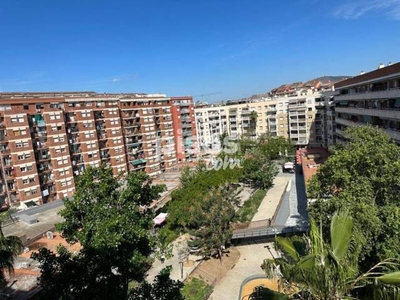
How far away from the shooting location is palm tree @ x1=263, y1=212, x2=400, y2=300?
5648 mm

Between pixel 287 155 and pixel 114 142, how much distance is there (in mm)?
34229

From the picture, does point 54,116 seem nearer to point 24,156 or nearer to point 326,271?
point 24,156

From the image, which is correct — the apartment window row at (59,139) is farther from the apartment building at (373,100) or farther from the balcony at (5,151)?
the apartment building at (373,100)

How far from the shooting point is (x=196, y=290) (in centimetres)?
2161

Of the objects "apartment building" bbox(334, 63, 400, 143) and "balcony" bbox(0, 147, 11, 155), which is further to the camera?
"balcony" bbox(0, 147, 11, 155)

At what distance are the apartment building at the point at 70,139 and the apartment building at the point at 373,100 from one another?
30451 mm

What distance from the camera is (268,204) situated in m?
36.5

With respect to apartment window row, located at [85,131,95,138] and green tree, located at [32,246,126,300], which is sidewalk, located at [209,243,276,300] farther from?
apartment window row, located at [85,131,95,138]

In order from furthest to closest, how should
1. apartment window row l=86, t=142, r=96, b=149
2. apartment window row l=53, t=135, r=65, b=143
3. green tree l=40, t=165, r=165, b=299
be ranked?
apartment window row l=86, t=142, r=96, b=149
apartment window row l=53, t=135, r=65, b=143
green tree l=40, t=165, r=165, b=299

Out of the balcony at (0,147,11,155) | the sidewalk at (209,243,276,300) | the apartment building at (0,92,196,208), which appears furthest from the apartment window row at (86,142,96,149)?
the sidewalk at (209,243,276,300)

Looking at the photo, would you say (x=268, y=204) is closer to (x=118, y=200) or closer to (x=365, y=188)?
(x=365, y=188)

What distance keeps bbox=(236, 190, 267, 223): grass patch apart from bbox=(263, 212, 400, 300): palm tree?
22.2m

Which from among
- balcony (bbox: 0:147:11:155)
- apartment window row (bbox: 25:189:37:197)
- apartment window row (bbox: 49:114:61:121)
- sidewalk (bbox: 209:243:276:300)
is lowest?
sidewalk (bbox: 209:243:276:300)

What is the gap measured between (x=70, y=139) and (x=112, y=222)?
46.8 meters
